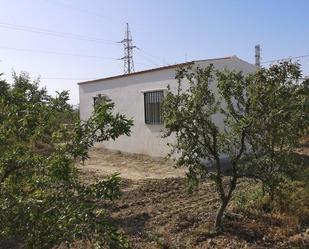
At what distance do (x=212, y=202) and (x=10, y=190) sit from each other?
20.1 feet

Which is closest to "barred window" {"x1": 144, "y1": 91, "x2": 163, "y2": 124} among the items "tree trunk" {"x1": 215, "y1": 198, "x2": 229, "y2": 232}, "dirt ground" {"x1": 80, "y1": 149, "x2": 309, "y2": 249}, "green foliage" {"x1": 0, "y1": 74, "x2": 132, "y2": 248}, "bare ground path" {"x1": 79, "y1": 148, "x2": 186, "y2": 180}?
"bare ground path" {"x1": 79, "y1": 148, "x2": 186, "y2": 180}

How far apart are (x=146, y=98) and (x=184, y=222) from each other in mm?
9479

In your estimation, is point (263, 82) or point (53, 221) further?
point (263, 82)

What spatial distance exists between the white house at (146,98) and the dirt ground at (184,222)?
15.2 ft

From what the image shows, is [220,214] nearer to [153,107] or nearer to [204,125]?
[204,125]

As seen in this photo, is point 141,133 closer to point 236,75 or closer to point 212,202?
point 212,202

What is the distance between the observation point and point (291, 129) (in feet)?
23.1

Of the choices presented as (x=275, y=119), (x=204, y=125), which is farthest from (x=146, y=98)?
(x=275, y=119)

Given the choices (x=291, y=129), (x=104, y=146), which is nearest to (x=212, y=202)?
(x=291, y=129)

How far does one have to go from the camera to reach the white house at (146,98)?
618 inches

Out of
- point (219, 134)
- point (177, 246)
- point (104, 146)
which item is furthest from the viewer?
point (104, 146)

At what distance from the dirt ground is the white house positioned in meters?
4.62

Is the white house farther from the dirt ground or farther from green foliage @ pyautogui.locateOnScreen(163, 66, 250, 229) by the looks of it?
green foliage @ pyautogui.locateOnScreen(163, 66, 250, 229)

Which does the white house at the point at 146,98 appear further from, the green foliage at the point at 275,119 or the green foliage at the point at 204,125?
the green foliage at the point at 275,119
